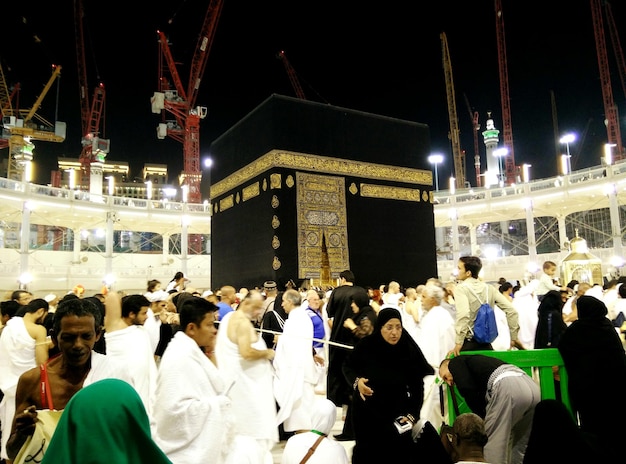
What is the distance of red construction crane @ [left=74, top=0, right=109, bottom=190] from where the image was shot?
40.9 meters

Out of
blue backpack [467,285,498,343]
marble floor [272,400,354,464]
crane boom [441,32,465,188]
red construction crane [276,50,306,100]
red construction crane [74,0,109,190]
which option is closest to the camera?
blue backpack [467,285,498,343]

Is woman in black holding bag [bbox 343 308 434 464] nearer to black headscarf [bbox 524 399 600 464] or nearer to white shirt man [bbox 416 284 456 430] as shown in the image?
black headscarf [bbox 524 399 600 464]

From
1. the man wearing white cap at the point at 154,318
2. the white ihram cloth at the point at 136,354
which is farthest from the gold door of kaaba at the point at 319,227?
the white ihram cloth at the point at 136,354

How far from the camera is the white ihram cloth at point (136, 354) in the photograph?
3170mm

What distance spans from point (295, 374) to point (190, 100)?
38881 mm

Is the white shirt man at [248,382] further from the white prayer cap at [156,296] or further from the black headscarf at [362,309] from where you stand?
the white prayer cap at [156,296]

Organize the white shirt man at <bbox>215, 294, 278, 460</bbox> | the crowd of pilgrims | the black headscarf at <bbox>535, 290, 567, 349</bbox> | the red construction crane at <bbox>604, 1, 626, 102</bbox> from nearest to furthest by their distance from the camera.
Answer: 1. the crowd of pilgrims
2. the white shirt man at <bbox>215, 294, 278, 460</bbox>
3. the black headscarf at <bbox>535, 290, 567, 349</bbox>
4. the red construction crane at <bbox>604, 1, 626, 102</bbox>

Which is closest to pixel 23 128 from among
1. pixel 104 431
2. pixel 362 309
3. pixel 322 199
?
pixel 322 199

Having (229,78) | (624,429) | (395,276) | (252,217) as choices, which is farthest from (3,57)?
(624,429)

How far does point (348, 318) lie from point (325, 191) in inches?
372

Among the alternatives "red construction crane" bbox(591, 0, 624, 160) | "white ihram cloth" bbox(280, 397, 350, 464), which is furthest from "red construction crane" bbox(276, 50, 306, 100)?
"white ihram cloth" bbox(280, 397, 350, 464)

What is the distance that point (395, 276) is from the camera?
15.3m

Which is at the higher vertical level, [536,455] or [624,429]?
[536,455]

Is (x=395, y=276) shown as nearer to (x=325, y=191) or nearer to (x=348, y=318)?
(x=325, y=191)
